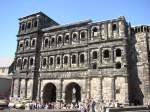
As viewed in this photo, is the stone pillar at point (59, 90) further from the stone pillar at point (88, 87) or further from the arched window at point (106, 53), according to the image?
the arched window at point (106, 53)

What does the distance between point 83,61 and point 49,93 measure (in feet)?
30.2

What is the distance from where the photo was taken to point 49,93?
3681 centimetres

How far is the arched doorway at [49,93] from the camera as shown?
35719mm

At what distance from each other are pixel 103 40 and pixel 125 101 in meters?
9.69

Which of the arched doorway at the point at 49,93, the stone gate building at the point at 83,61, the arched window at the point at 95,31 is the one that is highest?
the arched window at the point at 95,31

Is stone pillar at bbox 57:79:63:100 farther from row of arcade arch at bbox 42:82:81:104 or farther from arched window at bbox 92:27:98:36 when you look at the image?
arched window at bbox 92:27:98:36

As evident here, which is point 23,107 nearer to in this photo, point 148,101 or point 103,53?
point 103,53

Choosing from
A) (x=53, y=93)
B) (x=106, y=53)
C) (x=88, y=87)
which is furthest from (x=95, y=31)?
(x=53, y=93)

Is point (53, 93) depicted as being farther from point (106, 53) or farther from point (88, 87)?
point (106, 53)

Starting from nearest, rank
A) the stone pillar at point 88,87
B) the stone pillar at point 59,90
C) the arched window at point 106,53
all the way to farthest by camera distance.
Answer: the stone pillar at point 88,87 < the arched window at point 106,53 < the stone pillar at point 59,90

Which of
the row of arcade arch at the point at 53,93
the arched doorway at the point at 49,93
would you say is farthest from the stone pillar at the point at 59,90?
the arched doorway at the point at 49,93

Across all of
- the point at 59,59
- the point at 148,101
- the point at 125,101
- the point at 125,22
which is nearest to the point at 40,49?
the point at 59,59

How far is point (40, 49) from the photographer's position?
3812 centimetres

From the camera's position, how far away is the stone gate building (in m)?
28.8
